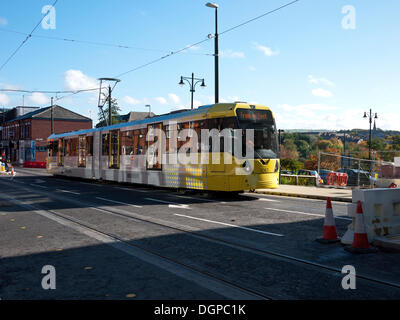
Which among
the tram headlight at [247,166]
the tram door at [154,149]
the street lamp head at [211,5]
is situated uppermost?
the street lamp head at [211,5]

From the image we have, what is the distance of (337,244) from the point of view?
7.11 metres

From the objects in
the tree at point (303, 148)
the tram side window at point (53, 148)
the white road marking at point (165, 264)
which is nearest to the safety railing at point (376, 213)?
the white road marking at point (165, 264)

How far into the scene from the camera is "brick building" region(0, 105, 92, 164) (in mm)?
74750

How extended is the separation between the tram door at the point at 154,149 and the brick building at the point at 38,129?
62.2 metres

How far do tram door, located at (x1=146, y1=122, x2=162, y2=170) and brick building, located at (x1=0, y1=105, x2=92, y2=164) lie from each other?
204 ft

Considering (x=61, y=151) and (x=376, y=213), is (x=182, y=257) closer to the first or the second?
(x=376, y=213)

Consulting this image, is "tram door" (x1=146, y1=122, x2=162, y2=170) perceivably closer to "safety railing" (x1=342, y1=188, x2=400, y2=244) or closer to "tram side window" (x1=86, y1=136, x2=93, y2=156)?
"tram side window" (x1=86, y1=136, x2=93, y2=156)

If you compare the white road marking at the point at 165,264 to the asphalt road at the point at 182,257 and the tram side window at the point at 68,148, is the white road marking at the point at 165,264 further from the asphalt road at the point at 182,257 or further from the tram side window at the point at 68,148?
the tram side window at the point at 68,148

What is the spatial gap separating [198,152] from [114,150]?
881cm

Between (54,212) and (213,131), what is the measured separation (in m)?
6.22

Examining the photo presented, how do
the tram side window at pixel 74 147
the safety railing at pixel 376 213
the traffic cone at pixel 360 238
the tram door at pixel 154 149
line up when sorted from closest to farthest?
1. the traffic cone at pixel 360 238
2. the safety railing at pixel 376 213
3. the tram door at pixel 154 149
4. the tram side window at pixel 74 147

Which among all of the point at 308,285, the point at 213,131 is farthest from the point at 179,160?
the point at 308,285

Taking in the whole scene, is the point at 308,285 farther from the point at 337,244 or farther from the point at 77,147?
the point at 77,147

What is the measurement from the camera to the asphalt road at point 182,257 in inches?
179
